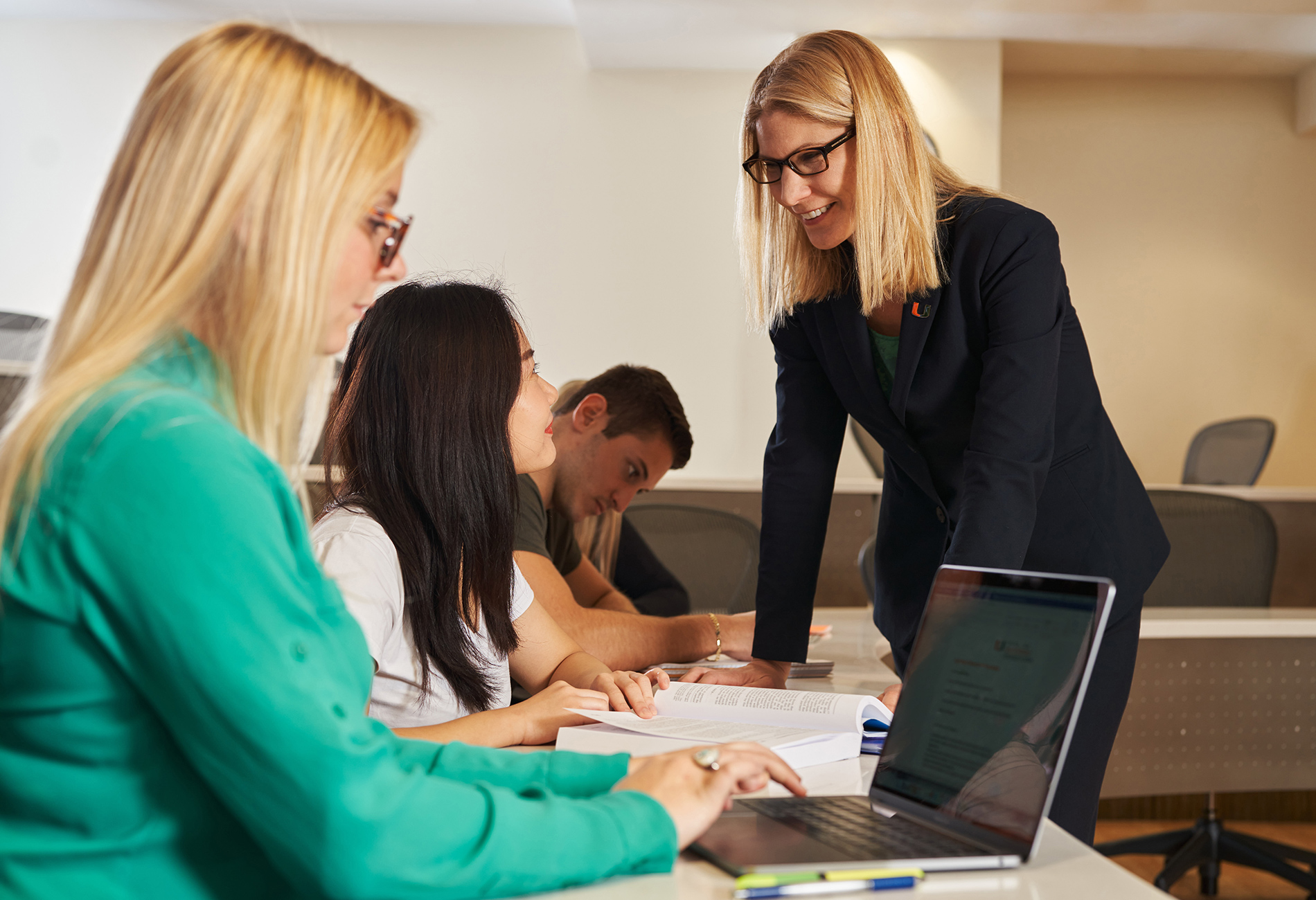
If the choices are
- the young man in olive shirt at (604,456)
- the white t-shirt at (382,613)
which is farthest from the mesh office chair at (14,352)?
the white t-shirt at (382,613)

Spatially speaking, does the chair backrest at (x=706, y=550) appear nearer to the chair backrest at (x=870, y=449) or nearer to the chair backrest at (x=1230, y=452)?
the chair backrest at (x=870, y=449)


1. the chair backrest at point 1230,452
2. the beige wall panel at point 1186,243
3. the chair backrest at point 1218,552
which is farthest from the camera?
the beige wall panel at point 1186,243

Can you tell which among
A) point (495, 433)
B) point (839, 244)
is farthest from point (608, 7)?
point (495, 433)

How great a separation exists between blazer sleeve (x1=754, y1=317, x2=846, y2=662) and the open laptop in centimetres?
59

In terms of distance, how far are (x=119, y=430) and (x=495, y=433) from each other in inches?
25.9

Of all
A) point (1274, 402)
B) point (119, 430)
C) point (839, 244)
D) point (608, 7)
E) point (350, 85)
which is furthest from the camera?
point (1274, 402)

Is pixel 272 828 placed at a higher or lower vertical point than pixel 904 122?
lower

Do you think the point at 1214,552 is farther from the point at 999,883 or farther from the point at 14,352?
the point at 14,352

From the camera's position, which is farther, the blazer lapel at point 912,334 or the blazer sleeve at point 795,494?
the blazer sleeve at point 795,494

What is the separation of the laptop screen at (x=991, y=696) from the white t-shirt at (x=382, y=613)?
21.0 inches

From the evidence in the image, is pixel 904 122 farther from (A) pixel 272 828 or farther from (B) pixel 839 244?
(A) pixel 272 828

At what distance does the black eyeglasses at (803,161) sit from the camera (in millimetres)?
1246

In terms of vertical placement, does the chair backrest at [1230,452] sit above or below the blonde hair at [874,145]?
below

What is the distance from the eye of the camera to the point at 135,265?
0.59 metres
